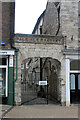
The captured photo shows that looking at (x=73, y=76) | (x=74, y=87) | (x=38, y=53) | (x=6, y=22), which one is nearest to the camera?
(x=38, y=53)

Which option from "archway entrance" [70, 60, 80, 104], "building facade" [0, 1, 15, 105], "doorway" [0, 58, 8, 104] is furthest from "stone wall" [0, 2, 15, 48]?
"archway entrance" [70, 60, 80, 104]

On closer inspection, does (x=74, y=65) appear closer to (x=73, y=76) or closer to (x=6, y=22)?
(x=73, y=76)

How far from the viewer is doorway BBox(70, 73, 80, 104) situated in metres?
14.8

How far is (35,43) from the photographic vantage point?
13945 millimetres

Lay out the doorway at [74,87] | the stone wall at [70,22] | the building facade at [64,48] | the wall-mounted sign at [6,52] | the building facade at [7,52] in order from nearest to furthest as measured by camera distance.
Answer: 1. the wall-mounted sign at [6,52]
2. the building facade at [7,52]
3. the building facade at [64,48]
4. the stone wall at [70,22]
5. the doorway at [74,87]

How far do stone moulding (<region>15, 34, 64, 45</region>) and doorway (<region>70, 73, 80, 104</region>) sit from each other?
2732 millimetres

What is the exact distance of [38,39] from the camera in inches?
552

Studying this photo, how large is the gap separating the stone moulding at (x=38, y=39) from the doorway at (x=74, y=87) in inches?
108

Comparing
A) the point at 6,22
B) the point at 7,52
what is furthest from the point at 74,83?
the point at 6,22

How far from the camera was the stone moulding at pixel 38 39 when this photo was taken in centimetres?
A: 1374

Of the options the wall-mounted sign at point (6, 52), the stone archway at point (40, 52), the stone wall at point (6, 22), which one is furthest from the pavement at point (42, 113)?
the stone wall at point (6, 22)

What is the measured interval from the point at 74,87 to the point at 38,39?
14.4 feet

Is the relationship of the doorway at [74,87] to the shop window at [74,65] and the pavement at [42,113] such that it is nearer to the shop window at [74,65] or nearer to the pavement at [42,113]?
the shop window at [74,65]

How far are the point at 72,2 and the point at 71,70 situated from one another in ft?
16.5
